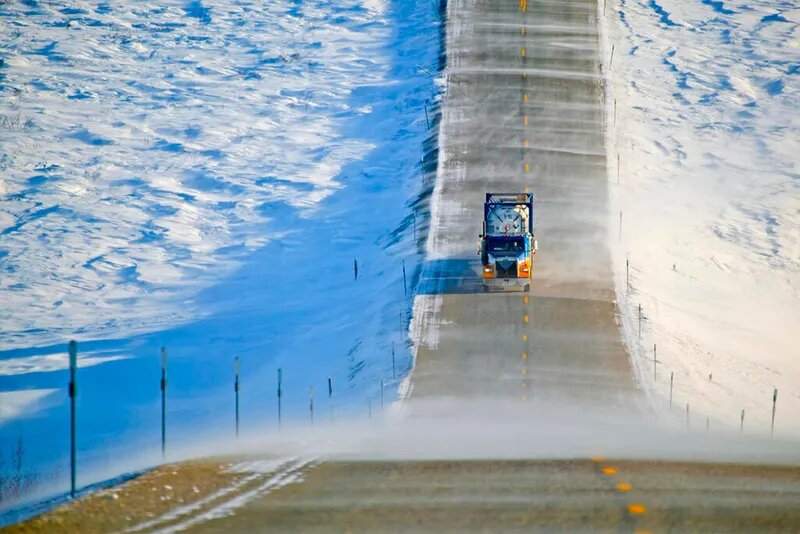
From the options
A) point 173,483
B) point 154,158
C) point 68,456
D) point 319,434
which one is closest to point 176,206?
point 154,158

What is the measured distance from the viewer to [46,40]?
63.9 metres

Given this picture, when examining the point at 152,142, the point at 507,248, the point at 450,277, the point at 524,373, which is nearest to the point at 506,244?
the point at 507,248

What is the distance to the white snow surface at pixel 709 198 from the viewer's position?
3644cm

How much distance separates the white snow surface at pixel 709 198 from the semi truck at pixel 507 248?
3577 millimetres

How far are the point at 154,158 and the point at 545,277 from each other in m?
21.0

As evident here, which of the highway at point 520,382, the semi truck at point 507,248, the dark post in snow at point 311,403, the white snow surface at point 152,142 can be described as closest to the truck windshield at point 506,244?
the semi truck at point 507,248

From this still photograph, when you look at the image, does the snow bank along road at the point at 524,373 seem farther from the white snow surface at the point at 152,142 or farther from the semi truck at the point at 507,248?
the white snow surface at the point at 152,142

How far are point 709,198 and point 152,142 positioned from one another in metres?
25.0

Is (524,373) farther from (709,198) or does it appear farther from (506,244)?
(709,198)

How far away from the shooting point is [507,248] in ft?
130

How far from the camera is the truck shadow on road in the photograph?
133 ft

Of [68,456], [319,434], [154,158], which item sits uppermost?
[154,158]

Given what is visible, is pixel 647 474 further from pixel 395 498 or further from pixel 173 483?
pixel 173 483

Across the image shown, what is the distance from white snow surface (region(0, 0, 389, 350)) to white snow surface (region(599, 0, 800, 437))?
13218 mm
